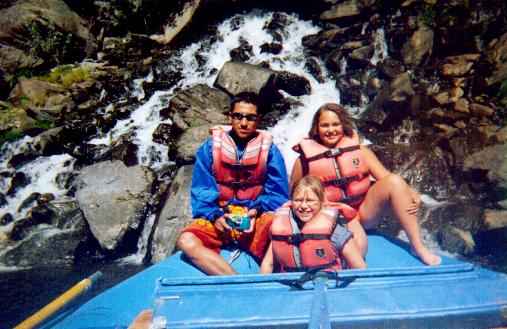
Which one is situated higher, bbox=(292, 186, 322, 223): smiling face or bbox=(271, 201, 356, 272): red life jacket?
bbox=(292, 186, 322, 223): smiling face

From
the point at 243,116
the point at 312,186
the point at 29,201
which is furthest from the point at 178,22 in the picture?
the point at 312,186

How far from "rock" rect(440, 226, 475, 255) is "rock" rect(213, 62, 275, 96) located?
4.43m

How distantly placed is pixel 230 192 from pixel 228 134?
54 centimetres

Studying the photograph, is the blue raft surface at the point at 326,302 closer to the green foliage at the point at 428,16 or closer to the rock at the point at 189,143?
the rock at the point at 189,143

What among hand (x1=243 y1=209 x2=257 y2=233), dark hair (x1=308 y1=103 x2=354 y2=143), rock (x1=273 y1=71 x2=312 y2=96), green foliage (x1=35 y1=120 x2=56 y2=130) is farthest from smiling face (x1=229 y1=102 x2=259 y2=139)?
green foliage (x1=35 y1=120 x2=56 y2=130)

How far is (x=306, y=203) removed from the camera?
294 centimetres

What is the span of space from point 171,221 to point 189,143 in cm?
173

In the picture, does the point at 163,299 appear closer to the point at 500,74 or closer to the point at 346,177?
the point at 346,177

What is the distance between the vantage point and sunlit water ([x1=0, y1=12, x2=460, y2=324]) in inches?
237

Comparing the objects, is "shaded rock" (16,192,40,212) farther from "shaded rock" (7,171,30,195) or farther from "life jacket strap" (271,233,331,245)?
"life jacket strap" (271,233,331,245)

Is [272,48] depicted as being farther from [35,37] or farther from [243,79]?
[35,37]

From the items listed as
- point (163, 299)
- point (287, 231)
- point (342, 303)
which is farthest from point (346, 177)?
point (163, 299)

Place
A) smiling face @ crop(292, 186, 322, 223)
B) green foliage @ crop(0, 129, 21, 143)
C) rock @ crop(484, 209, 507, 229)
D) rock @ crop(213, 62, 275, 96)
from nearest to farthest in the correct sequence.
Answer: smiling face @ crop(292, 186, 322, 223) → rock @ crop(484, 209, 507, 229) → rock @ crop(213, 62, 275, 96) → green foliage @ crop(0, 129, 21, 143)

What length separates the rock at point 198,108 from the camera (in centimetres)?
769
